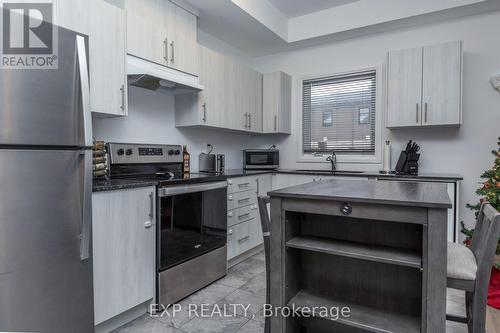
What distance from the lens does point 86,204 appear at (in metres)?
1.54

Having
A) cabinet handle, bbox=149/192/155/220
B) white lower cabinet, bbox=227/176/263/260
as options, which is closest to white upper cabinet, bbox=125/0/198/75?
cabinet handle, bbox=149/192/155/220

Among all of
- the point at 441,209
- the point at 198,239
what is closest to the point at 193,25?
the point at 198,239

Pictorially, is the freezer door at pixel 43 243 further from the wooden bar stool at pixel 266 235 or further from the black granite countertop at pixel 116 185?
the wooden bar stool at pixel 266 235

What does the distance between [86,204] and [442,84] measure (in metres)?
3.41

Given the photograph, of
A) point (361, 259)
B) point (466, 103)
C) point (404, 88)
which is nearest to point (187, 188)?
point (361, 259)

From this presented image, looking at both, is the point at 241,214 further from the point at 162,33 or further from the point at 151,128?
the point at 162,33

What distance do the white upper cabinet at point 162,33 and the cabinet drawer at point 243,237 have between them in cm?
166

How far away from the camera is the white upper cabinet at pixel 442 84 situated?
9.98 feet

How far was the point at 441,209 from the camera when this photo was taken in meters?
1.25

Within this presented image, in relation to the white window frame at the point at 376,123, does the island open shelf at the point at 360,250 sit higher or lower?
lower

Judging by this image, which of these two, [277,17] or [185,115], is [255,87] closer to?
[277,17]

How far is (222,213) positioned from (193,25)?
198cm

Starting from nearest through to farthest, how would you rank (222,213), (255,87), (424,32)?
(222,213) → (424,32) → (255,87)

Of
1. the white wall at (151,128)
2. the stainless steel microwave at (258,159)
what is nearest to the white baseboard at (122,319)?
the white wall at (151,128)
